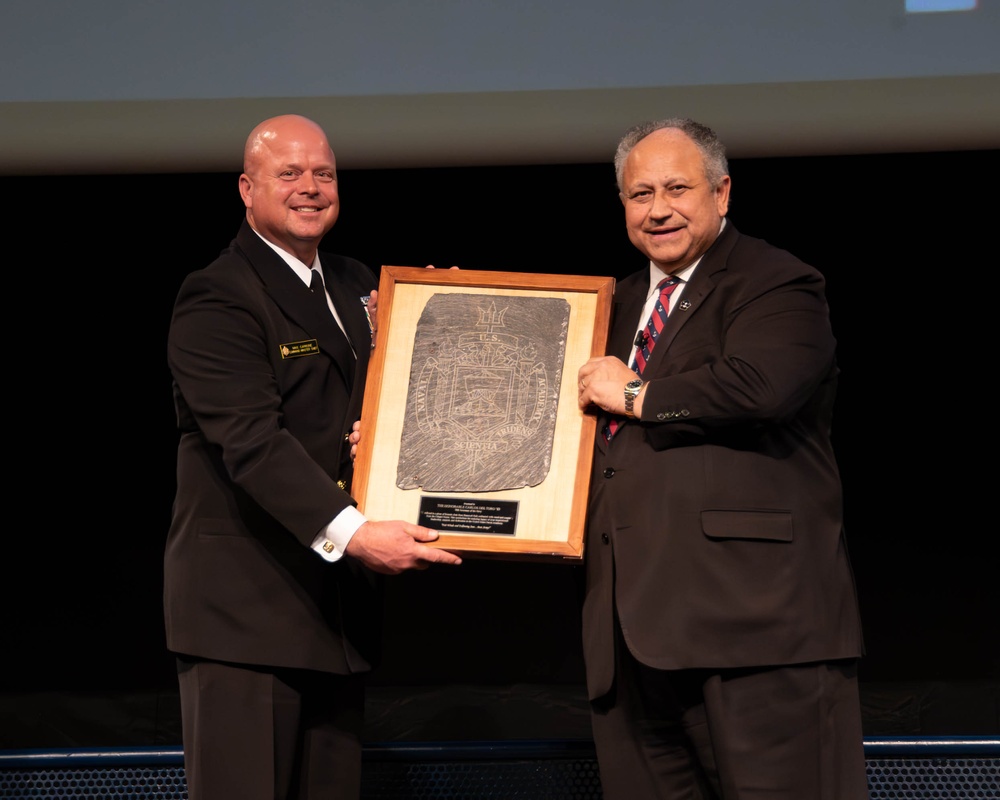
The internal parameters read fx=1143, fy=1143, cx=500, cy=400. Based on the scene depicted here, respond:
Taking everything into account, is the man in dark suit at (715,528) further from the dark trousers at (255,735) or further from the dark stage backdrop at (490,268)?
the dark stage backdrop at (490,268)

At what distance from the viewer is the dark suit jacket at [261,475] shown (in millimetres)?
2121

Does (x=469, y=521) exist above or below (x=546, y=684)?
above

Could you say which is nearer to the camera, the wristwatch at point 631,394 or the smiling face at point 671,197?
the wristwatch at point 631,394

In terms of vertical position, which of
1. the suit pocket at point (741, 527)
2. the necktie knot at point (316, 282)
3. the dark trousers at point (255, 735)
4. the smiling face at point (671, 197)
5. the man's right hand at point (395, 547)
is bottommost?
the dark trousers at point (255, 735)

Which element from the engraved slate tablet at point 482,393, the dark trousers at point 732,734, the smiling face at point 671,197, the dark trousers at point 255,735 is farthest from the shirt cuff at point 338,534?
the smiling face at point 671,197

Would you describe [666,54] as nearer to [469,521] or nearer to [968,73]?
[968,73]

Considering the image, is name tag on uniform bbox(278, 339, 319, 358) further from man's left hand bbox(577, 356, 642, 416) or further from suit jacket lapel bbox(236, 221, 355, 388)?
man's left hand bbox(577, 356, 642, 416)

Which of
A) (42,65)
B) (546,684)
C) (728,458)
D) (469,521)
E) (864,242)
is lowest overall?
(546,684)

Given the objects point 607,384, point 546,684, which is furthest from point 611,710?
point 546,684

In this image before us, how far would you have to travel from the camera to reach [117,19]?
3.26 meters

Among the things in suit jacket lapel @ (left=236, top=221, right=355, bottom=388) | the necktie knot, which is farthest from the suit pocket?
the necktie knot

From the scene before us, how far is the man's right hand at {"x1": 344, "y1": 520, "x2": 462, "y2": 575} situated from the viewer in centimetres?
206

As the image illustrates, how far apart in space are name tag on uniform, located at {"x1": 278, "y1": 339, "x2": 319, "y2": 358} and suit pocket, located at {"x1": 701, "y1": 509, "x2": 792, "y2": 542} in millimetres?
825

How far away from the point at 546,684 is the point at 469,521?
6.56ft
